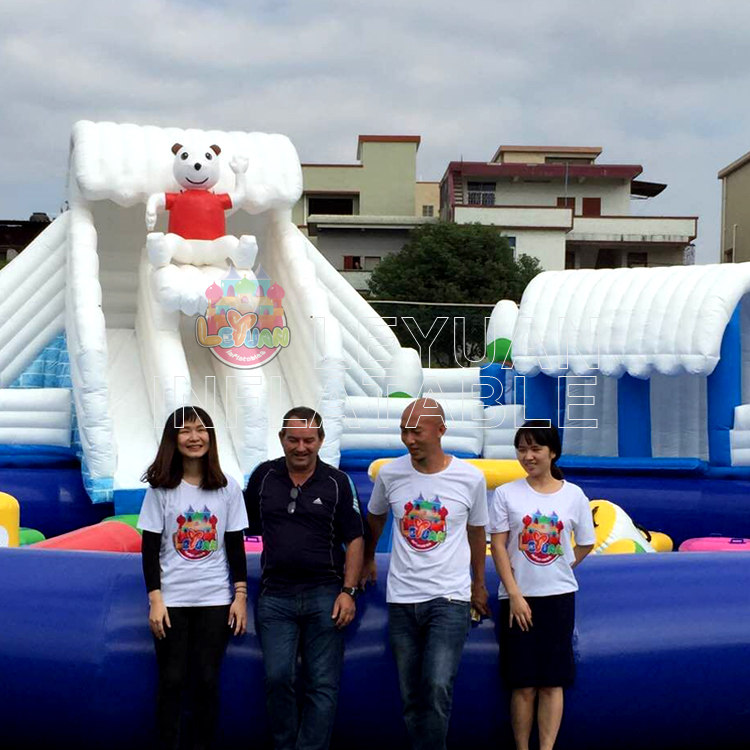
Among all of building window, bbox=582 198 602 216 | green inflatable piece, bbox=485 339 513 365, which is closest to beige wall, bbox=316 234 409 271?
building window, bbox=582 198 602 216

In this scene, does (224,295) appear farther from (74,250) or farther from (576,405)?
(576,405)

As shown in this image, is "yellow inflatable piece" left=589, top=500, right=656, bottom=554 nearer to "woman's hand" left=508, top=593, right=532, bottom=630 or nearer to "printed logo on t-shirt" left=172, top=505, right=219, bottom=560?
"woman's hand" left=508, top=593, right=532, bottom=630

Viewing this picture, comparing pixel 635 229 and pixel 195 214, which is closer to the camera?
pixel 195 214

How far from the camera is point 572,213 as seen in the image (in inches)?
1048

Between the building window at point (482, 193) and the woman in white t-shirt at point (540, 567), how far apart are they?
1031 inches

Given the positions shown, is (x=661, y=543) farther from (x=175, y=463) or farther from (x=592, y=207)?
(x=592, y=207)

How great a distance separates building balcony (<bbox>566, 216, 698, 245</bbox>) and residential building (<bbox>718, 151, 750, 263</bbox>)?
197 centimetres

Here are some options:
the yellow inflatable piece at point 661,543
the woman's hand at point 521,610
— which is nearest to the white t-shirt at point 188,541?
the woman's hand at point 521,610

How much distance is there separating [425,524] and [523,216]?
24364mm

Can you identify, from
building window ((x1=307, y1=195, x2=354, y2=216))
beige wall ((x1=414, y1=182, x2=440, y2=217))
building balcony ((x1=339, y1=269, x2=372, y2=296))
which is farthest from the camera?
beige wall ((x1=414, y1=182, x2=440, y2=217))

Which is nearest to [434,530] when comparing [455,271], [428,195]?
[455,271]

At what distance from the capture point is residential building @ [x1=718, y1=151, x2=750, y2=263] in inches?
971

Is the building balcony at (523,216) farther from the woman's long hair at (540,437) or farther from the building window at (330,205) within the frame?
the woman's long hair at (540,437)

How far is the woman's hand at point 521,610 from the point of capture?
286cm
